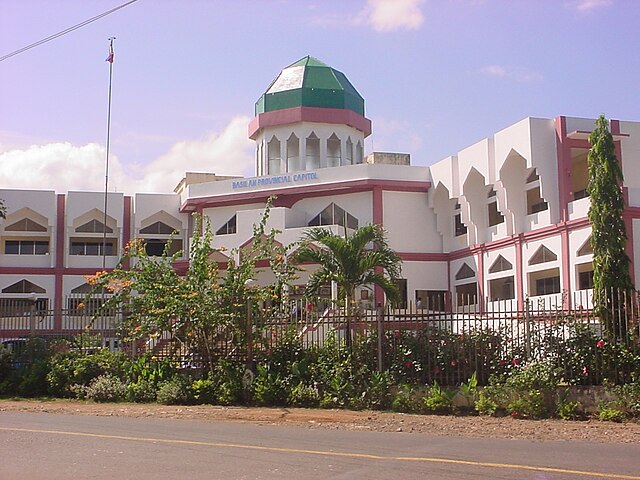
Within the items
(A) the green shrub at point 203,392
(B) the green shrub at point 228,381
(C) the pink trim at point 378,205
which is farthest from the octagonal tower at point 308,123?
(A) the green shrub at point 203,392

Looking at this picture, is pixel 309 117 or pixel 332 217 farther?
pixel 309 117

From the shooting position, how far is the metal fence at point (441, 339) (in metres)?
15.8

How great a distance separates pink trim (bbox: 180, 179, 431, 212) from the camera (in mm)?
38000

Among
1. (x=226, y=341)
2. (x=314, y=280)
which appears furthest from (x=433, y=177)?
(x=226, y=341)

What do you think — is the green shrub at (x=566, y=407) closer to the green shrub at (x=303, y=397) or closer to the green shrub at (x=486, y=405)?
the green shrub at (x=486, y=405)

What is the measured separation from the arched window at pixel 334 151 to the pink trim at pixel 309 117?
88 cm

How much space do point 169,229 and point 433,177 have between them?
15132 millimetres

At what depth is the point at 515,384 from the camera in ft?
50.7

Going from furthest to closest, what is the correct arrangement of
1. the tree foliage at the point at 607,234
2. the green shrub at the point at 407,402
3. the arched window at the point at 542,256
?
the arched window at the point at 542,256 → the tree foliage at the point at 607,234 → the green shrub at the point at 407,402

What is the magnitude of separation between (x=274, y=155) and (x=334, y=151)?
321cm

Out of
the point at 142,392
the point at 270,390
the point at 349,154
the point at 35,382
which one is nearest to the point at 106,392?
the point at 142,392

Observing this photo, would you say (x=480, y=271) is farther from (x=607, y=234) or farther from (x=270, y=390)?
(x=270, y=390)

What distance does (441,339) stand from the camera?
17.1 metres

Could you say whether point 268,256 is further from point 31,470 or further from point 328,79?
point 328,79
